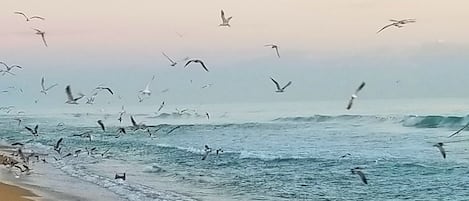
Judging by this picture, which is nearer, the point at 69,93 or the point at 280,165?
the point at 69,93

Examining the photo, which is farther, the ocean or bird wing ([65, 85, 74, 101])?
the ocean

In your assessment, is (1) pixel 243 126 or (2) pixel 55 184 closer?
(2) pixel 55 184

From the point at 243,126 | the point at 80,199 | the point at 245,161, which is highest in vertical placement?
the point at 243,126

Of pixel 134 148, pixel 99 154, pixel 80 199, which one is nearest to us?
pixel 80 199

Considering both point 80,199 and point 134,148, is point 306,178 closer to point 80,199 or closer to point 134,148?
point 80,199

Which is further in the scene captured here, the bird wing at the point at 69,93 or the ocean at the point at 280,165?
the ocean at the point at 280,165

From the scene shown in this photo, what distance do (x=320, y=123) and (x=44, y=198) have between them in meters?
37.0

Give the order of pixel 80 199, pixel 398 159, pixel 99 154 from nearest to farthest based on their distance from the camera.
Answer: pixel 80 199
pixel 398 159
pixel 99 154

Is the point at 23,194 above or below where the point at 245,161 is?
below

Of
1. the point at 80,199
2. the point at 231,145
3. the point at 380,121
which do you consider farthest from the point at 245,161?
the point at 380,121

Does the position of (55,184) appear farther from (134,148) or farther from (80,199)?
(134,148)

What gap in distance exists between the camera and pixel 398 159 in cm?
2431

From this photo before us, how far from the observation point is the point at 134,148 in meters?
32.5

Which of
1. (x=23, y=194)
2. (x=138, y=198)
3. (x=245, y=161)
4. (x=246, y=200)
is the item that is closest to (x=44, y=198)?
(x=23, y=194)
